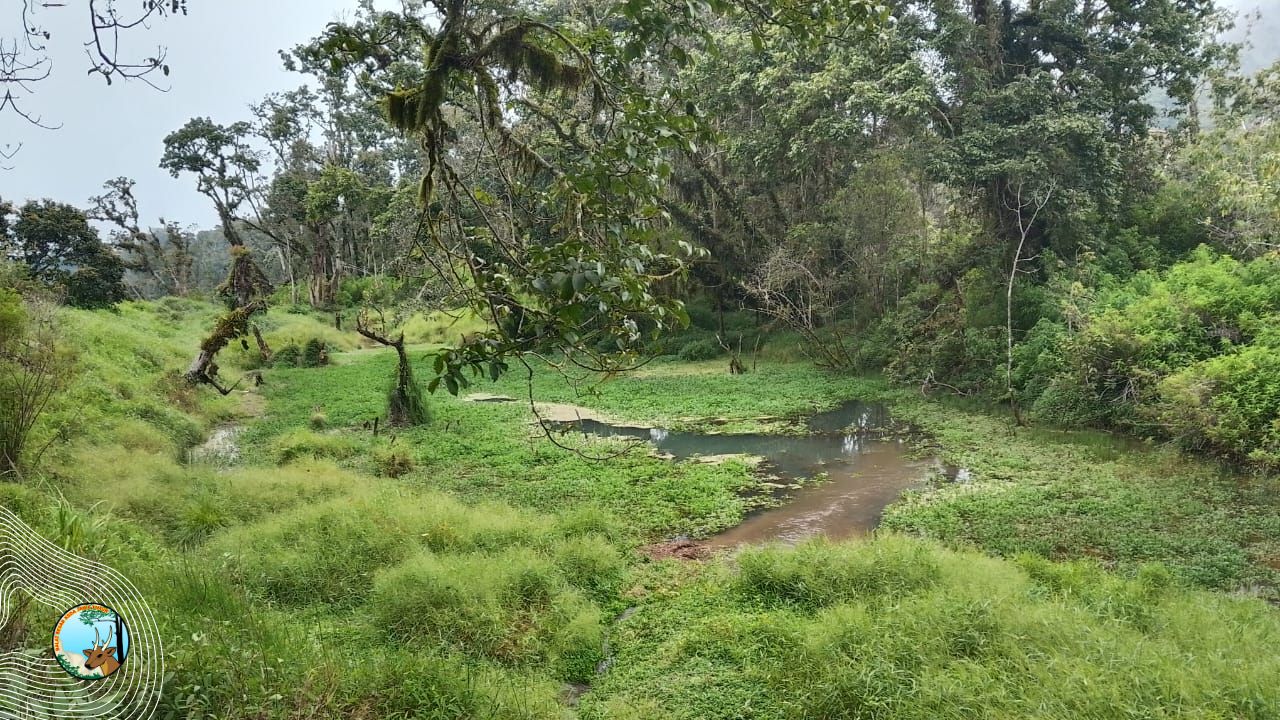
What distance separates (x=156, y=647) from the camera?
9.10 feet

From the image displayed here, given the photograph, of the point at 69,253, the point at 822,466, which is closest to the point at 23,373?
the point at 822,466

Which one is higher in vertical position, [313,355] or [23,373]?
[23,373]

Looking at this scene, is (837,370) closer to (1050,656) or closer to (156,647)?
(1050,656)

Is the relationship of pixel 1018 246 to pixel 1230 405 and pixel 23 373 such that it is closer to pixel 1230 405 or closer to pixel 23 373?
pixel 1230 405

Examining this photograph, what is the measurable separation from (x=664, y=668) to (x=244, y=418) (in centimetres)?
1098

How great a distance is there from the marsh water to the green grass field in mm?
431

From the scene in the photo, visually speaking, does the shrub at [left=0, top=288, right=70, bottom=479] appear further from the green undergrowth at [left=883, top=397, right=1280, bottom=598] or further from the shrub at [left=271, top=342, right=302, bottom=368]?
the shrub at [left=271, top=342, right=302, bottom=368]

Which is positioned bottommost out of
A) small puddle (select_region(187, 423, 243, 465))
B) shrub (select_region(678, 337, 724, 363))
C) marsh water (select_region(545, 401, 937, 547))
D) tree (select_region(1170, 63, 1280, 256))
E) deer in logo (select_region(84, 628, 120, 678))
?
small puddle (select_region(187, 423, 243, 465))

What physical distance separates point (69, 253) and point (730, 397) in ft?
60.7

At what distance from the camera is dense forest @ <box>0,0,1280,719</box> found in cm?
298

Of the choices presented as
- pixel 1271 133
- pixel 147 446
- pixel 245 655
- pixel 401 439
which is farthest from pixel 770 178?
pixel 245 655

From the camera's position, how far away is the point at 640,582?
5.95 m

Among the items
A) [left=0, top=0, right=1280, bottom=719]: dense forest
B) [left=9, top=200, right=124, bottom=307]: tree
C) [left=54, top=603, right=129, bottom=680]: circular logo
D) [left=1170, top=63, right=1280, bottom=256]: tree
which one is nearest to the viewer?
[left=54, top=603, right=129, bottom=680]: circular logo

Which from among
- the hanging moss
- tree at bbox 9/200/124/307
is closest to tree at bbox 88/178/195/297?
tree at bbox 9/200/124/307
